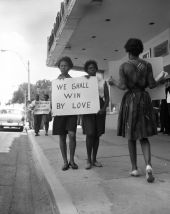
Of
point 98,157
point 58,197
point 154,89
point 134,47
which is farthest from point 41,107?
point 58,197

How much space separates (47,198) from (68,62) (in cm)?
223

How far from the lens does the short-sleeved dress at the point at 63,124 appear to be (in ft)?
19.4

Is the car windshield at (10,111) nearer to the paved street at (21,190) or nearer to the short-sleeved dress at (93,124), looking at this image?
the paved street at (21,190)

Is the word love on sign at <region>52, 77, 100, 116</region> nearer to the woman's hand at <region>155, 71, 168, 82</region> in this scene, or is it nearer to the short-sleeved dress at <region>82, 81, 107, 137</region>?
the short-sleeved dress at <region>82, 81, 107, 137</region>

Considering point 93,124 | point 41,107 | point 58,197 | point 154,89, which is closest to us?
point 58,197

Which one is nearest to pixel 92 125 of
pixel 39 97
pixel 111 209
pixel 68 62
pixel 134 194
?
pixel 68 62

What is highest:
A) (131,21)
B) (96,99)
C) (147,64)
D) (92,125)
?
(131,21)

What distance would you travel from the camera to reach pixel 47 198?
4805 millimetres

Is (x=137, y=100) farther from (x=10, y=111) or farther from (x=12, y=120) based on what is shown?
(x=10, y=111)

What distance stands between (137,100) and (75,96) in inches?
55.2

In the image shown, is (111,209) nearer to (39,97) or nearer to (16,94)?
(39,97)

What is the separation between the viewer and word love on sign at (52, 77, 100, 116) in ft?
19.2

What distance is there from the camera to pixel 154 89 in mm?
5227

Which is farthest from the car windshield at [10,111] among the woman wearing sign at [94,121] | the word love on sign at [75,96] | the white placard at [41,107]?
the woman wearing sign at [94,121]
